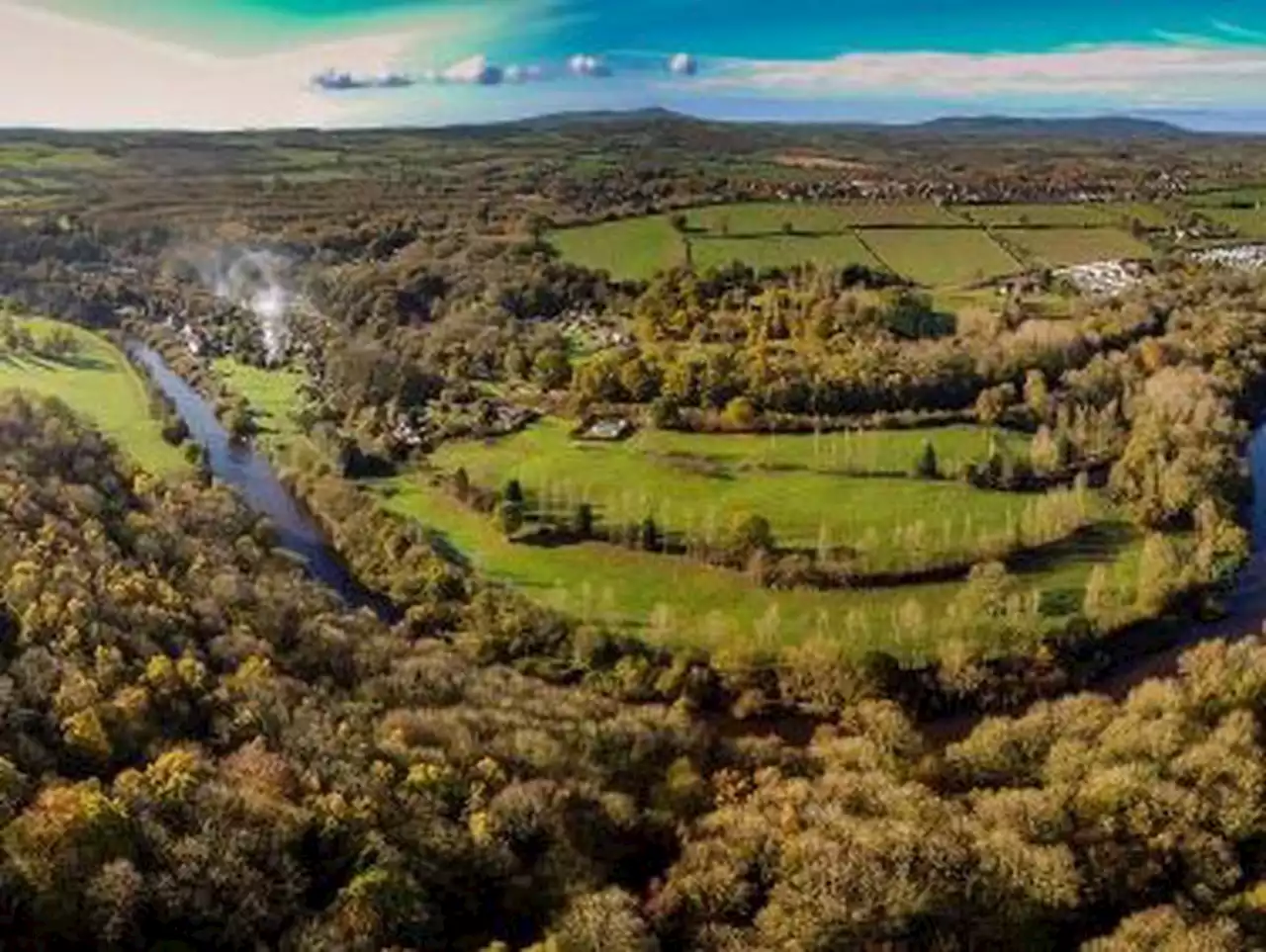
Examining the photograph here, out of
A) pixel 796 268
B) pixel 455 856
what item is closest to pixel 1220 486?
pixel 455 856

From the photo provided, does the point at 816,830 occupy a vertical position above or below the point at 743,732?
above

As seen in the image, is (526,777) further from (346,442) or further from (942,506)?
(346,442)

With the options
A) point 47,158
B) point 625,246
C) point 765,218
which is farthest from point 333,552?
point 47,158

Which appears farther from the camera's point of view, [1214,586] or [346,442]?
[346,442]

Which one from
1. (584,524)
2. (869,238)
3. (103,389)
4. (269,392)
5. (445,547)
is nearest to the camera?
(584,524)

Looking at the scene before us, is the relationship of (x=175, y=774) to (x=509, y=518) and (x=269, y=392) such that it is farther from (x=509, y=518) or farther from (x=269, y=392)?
(x=269, y=392)

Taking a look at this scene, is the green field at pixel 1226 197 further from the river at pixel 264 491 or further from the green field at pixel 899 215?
the river at pixel 264 491
